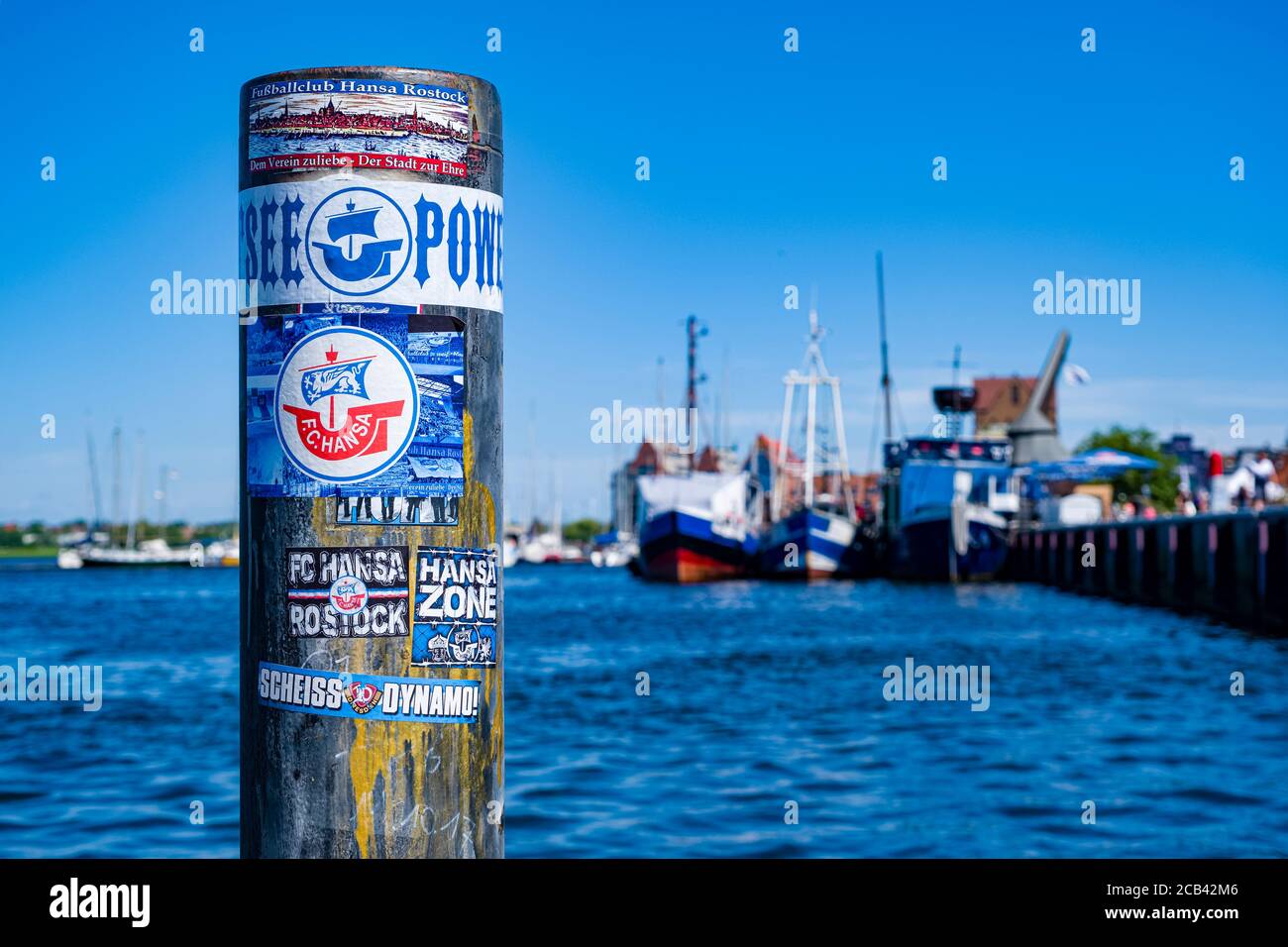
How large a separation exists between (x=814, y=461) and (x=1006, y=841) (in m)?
79.6

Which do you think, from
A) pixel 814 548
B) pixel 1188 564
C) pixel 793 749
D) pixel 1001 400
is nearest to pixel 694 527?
pixel 814 548

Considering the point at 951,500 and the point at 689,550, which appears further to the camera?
the point at 689,550

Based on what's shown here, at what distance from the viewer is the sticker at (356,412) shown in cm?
405

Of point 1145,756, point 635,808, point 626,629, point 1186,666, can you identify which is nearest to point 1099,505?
point 626,629

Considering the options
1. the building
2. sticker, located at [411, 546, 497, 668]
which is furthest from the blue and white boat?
sticker, located at [411, 546, 497, 668]

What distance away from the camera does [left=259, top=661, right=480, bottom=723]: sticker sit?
407cm

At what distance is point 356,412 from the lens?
4.06 m

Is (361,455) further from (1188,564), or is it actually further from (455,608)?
(1188,564)

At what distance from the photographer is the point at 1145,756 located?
17109 mm
